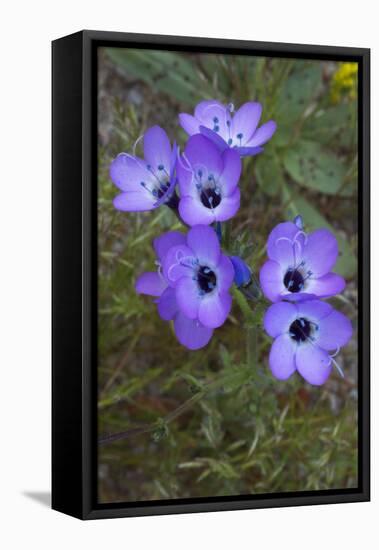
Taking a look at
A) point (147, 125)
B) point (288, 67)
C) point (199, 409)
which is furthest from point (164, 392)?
point (288, 67)

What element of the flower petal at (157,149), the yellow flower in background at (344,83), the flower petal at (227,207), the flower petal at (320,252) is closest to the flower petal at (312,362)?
the flower petal at (320,252)

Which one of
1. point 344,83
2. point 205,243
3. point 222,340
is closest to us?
point 205,243

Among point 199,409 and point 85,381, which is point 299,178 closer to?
point 199,409

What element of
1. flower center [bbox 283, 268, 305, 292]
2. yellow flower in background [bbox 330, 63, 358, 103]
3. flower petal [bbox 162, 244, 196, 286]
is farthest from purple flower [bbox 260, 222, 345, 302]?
yellow flower in background [bbox 330, 63, 358, 103]

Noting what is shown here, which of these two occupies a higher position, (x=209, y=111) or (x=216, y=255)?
(x=209, y=111)

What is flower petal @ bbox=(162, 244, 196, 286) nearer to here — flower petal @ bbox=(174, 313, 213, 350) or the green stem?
flower petal @ bbox=(174, 313, 213, 350)

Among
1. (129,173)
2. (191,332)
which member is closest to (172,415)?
(191,332)

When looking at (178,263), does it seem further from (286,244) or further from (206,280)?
(286,244)
